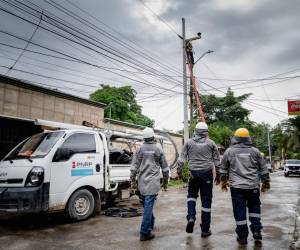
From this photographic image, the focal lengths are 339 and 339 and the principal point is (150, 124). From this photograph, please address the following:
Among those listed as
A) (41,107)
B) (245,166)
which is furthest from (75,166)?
(41,107)

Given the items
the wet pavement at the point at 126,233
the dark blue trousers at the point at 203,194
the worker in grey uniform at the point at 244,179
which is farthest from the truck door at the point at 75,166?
the worker in grey uniform at the point at 244,179

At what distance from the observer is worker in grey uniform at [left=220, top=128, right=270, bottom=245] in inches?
203

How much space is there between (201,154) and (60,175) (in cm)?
294

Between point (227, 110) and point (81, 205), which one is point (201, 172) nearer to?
point (81, 205)

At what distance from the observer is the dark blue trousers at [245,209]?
5137mm

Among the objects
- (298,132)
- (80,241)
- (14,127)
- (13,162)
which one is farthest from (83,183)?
(298,132)

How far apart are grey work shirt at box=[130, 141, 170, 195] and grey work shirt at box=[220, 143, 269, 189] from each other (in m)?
1.14

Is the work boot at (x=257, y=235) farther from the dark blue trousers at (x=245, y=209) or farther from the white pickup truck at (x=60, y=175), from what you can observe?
the white pickup truck at (x=60, y=175)

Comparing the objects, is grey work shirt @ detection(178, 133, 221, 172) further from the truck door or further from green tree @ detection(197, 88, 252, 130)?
green tree @ detection(197, 88, 252, 130)

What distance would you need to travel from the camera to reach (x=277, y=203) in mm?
10070

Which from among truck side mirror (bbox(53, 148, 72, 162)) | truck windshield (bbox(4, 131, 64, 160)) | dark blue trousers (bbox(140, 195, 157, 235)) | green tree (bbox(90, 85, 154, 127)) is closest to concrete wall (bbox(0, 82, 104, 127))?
truck windshield (bbox(4, 131, 64, 160))

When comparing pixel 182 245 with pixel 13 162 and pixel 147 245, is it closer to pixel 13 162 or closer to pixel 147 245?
pixel 147 245

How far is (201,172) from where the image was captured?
5766mm

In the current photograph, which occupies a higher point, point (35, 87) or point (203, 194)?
point (35, 87)
